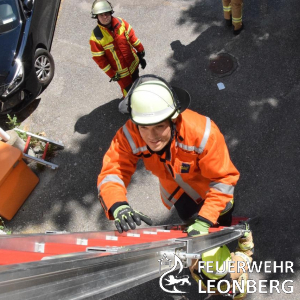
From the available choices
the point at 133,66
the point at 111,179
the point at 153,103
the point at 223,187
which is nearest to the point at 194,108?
the point at 133,66

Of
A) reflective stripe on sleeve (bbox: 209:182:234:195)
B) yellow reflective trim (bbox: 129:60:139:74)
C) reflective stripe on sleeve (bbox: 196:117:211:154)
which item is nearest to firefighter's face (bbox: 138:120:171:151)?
reflective stripe on sleeve (bbox: 196:117:211:154)

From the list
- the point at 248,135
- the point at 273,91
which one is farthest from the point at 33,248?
the point at 273,91

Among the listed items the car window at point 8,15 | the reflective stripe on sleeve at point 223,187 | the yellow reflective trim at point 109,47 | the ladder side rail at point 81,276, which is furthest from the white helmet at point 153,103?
the car window at point 8,15

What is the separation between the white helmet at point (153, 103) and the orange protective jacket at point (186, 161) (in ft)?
0.80

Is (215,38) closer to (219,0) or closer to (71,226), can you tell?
(219,0)

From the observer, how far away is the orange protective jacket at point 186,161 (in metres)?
2.97

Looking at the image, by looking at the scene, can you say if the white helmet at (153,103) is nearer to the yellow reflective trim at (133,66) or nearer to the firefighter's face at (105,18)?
the firefighter's face at (105,18)

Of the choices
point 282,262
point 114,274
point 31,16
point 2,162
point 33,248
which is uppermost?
point 114,274

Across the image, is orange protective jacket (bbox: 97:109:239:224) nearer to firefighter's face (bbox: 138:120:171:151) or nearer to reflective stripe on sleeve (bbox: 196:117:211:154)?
reflective stripe on sleeve (bbox: 196:117:211:154)

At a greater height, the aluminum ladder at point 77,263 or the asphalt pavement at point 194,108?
the aluminum ladder at point 77,263

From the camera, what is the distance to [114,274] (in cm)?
174

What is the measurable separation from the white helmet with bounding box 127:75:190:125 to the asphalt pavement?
8.20 ft

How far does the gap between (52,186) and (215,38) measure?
3770mm

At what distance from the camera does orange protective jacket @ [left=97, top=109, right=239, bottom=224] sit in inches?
117
